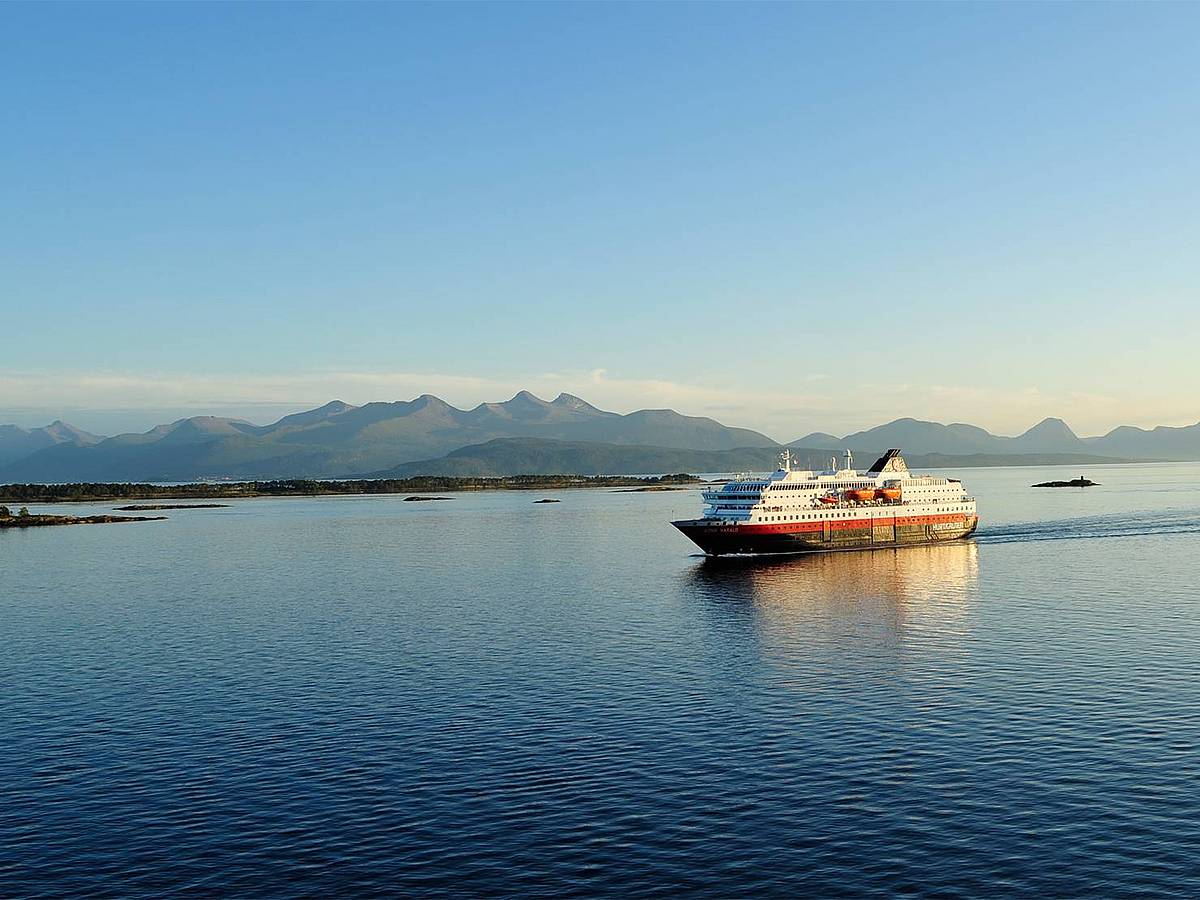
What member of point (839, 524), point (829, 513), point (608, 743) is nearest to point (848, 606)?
point (608, 743)

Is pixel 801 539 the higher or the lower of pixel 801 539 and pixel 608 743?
the higher

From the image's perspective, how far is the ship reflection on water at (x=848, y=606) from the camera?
58.5 m

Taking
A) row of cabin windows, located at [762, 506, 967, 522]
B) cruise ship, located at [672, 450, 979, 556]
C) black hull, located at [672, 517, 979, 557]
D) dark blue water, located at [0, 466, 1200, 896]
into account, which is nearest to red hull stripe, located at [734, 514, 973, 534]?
cruise ship, located at [672, 450, 979, 556]

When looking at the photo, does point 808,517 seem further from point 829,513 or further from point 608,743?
point 608,743

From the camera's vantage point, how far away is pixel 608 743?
40688 mm

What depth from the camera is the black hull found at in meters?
118

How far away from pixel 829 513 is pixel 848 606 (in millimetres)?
46025

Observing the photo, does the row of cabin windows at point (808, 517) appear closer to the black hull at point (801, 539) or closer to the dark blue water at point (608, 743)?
the black hull at point (801, 539)

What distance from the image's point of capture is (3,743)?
42125 mm

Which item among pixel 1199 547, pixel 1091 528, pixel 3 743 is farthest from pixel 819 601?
pixel 1091 528

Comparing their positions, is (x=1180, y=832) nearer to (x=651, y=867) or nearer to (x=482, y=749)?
(x=651, y=867)

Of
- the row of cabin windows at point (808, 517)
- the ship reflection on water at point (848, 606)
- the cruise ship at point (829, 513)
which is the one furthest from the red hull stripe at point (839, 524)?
the ship reflection on water at point (848, 606)

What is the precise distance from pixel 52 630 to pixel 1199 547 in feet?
408

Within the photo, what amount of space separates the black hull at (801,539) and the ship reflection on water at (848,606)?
5.39 ft
